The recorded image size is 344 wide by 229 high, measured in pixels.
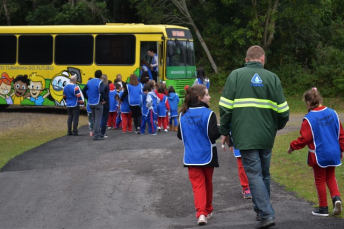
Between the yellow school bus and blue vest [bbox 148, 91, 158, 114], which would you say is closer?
blue vest [bbox 148, 91, 158, 114]

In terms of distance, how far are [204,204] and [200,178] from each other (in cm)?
31

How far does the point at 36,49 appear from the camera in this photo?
85.4 feet

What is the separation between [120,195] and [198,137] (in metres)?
2.31

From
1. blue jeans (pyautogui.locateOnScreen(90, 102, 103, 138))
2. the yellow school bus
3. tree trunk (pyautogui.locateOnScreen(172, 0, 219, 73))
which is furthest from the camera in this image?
tree trunk (pyautogui.locateOnScreen(172, 0, 219, 73))

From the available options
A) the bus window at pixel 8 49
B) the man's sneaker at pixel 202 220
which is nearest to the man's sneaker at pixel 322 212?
the man's sneaker at pixel 202 220

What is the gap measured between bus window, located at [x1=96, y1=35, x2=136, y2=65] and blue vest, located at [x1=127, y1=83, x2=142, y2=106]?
5652 mm

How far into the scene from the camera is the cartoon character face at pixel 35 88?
2562 cm

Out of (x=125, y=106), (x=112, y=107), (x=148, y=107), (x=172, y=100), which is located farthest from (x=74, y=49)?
(x=148, y=107)

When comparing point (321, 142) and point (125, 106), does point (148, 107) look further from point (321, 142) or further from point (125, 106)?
point (321, 142)

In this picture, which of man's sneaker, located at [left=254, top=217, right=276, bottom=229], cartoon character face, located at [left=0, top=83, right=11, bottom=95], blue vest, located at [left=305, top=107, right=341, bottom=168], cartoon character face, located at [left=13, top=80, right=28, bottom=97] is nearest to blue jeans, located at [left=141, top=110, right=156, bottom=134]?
cartoon character face, located at [left=13, top=80, right=28, bottom=97]

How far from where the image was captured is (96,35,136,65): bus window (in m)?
24.5

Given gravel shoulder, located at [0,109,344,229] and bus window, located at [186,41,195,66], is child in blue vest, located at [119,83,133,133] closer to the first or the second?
gravel shoulder, located at [0,109,344,229]

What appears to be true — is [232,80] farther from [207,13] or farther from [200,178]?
[207,13]

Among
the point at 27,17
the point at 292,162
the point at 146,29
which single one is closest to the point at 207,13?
the point at 27,17
